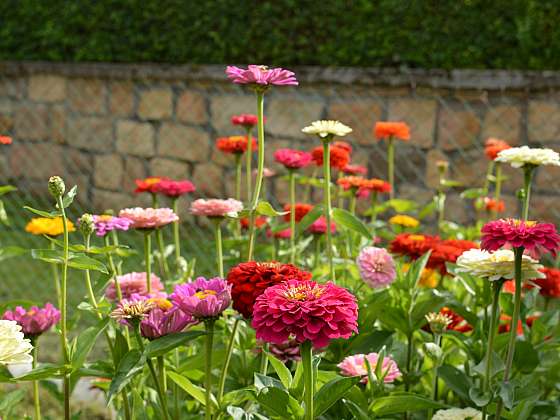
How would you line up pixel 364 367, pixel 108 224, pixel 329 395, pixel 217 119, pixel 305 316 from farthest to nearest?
pixel 217 119 → pixel 108 224 → pixel 364 367 → pixel 329 395 → pixel 305 316

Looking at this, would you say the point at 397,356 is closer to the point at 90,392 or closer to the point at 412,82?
the point at 90,392

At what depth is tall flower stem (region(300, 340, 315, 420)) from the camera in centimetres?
114

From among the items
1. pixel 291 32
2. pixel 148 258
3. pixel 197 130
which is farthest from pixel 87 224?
pixel 197 130

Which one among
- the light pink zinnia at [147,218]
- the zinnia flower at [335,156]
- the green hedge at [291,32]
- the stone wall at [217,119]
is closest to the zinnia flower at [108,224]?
the light pink zinnia at [147,218]

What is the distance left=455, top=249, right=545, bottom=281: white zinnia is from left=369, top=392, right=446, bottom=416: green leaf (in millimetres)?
223

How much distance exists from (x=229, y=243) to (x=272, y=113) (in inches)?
103

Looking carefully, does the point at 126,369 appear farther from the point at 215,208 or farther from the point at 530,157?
the point at 530,157

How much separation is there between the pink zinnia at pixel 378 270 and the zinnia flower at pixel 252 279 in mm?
505

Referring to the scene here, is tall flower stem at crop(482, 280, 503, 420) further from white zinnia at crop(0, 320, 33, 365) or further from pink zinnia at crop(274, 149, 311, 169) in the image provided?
pink zinnia at crop(274, 149, 311, 169)

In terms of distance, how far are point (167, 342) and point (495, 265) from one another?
1.80 ft

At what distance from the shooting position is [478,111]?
170 inches

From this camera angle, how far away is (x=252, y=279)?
4.25ft

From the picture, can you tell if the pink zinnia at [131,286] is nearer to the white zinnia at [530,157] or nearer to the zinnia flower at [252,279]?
the zinnia flower at [252,279]

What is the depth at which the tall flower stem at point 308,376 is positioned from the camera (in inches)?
44.8
